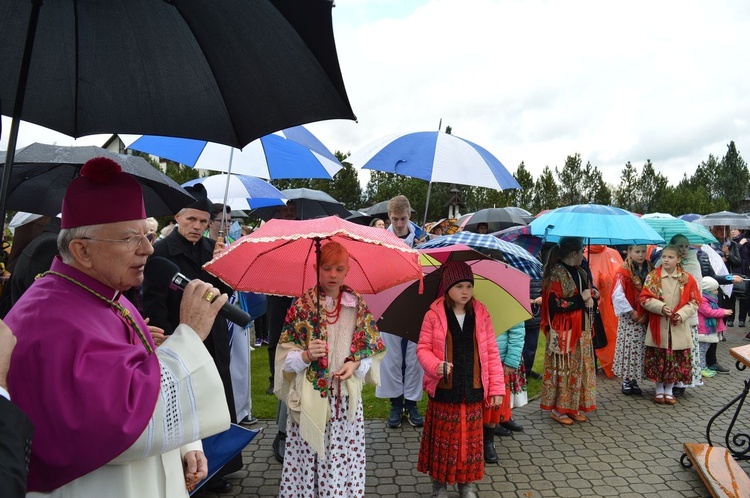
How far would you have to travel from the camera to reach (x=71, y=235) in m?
1.77

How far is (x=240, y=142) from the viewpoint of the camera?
2107mm

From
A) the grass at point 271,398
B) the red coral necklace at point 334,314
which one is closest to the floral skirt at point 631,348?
the grass at point 271,398

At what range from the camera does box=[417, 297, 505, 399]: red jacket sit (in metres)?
3.81

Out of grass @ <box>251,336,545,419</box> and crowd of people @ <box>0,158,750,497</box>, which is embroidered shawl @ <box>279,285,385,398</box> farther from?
grass @ <box>251,336,545,419</box>

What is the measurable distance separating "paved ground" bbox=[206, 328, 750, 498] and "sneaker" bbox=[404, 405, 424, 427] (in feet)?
0.28

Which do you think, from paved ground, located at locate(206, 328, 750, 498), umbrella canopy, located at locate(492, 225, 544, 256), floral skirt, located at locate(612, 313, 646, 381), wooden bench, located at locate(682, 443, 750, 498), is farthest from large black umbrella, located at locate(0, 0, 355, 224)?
floral skirt, located at locate(612, 313, 646, 381)

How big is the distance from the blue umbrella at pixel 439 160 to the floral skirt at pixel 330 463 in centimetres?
206

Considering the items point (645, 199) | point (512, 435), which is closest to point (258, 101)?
point (512, 435)

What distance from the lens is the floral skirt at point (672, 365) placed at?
20.8 feet

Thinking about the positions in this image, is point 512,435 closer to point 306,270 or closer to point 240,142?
point 306,270

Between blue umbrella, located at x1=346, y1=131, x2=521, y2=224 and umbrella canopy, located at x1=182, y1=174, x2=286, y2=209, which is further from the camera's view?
umbrella canopy, located at x1=182, y1=174, x2=286, y2=209

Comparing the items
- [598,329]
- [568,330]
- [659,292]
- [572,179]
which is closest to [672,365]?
[659,292]

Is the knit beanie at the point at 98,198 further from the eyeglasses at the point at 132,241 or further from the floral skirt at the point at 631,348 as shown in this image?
the floral skirt at the point at 631,348

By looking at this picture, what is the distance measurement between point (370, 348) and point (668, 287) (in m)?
4.59
